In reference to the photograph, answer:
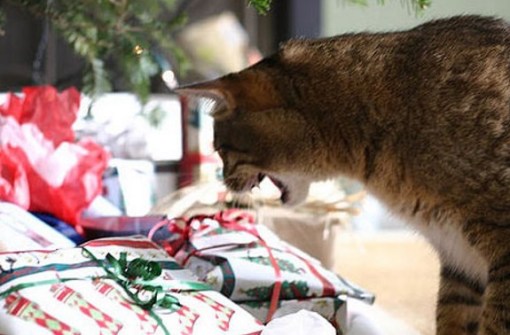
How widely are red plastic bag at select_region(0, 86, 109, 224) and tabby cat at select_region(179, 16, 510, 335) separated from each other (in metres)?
0.27

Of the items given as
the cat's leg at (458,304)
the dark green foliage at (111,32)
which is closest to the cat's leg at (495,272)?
the cat's leg at (458,304)

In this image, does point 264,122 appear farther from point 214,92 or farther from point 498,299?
point 498,299

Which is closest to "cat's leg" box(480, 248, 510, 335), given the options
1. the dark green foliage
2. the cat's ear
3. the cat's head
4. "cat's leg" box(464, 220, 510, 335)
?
"cat's leg" box(464, 220, 510, 335)

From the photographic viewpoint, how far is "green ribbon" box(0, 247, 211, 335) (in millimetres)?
839

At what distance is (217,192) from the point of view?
1.63 m

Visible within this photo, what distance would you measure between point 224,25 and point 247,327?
178 centimetres

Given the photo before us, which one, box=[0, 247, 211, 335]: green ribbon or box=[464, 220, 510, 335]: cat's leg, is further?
box=[464, 220, 510, 335]: cat's leg

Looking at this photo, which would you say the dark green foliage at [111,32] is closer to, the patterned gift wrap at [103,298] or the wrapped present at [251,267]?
the wrapped present at [251,267]

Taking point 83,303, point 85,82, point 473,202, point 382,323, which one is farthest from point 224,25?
point 83,303

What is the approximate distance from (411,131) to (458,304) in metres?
0.32

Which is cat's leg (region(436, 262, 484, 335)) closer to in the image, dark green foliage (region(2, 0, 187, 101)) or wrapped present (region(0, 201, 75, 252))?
wrapped present (region(0, 201, 75, 252))

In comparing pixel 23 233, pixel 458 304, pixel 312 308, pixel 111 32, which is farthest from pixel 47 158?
pixel 458 304

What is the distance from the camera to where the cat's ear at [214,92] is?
3.69ft

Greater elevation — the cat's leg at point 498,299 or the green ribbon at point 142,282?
the green ribbon at point 142,282
